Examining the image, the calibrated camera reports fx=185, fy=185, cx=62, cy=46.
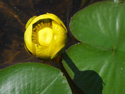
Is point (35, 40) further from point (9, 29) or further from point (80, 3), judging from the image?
point (80, 3)

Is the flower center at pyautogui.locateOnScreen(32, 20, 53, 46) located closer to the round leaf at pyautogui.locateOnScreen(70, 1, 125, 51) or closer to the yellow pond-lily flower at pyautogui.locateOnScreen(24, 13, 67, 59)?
the yellow pond-lily flower at pyautogui.locateOnScreen(24, 13, 67, 59)

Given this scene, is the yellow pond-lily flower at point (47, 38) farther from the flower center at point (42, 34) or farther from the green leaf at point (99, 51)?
the green leaf at point (99, 51)

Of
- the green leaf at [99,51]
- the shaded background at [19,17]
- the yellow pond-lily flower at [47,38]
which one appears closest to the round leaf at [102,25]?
the green leaf at [99,51]

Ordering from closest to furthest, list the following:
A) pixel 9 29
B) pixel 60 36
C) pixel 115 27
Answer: pixel 60 36 → pixel 115 27 → pixel 9 29

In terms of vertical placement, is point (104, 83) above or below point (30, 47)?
below

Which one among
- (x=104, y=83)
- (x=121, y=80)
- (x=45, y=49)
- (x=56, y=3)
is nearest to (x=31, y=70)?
(x=45, y=49)

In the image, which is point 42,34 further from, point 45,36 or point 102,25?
point 102,25

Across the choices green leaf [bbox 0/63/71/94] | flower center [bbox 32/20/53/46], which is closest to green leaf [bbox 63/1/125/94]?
green leaf [bbox 0/63/71/94]
